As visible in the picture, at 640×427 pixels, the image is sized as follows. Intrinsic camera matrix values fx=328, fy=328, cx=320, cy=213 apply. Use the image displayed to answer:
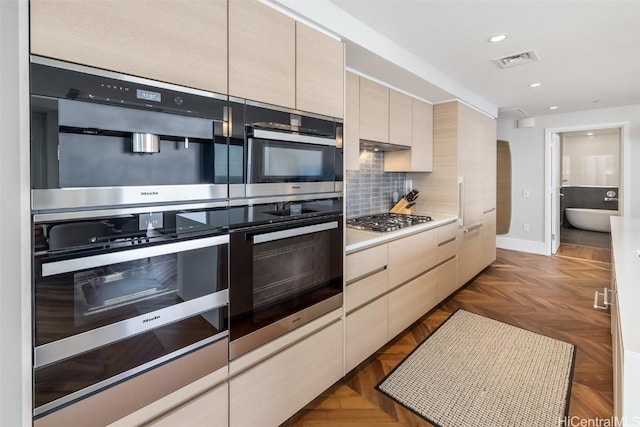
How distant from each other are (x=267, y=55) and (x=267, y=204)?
2.33 feet

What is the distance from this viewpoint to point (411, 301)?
2.81 metres

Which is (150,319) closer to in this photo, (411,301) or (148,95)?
(148,95)

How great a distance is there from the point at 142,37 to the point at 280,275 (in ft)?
3.82

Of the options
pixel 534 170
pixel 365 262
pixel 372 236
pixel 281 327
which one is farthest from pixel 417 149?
pixel 534 170

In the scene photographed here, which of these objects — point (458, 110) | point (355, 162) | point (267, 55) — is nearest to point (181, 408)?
point (267, 55)

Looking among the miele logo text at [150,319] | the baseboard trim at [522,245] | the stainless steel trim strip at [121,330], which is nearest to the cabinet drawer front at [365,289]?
the stainless steel trim strip at [121,330]

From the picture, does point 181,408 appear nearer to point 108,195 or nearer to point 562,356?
point 108,195

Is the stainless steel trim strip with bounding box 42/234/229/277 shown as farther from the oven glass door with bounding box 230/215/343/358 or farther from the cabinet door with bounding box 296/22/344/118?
the cabinet door with bounding box 296/22/344/118

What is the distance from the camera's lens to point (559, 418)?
1832 mm

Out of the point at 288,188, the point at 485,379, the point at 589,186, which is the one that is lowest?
the point at 485,379

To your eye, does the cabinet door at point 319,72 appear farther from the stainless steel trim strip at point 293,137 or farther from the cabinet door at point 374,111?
the cabinet door at point 374,111

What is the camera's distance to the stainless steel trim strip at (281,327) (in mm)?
1485

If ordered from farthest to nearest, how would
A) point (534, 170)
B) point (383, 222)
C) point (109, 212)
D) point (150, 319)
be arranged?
point (534, 170) < point (383, 222) < point (150, 319) < point (109, 212)

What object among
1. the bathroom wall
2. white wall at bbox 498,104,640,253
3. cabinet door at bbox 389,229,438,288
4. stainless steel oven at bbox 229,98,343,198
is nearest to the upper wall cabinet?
stainless steel oven at bbox 229,98,343,198
